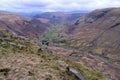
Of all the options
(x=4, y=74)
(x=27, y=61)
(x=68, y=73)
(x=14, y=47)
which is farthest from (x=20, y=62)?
(x=14, y=47)

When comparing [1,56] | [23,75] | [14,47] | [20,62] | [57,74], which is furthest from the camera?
[14,47]

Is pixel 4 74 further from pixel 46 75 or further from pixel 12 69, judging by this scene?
pixel 46 75

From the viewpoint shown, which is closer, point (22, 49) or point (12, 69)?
point (12, 69)

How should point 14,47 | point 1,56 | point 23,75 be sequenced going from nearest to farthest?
point 23,75, point 1,56, point 14,47

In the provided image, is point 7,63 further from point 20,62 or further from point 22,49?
point 22,49

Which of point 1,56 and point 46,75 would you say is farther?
point 1,56

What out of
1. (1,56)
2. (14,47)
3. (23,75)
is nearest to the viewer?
(23,75)

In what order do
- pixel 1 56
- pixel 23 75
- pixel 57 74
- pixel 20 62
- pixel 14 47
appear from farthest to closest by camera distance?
pixel 14 47, pixel 1 56, pixel 20 62, pixel 57 74, pixel 23 75

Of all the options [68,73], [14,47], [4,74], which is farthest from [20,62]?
[14,47]

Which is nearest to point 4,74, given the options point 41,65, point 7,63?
point 7,63
